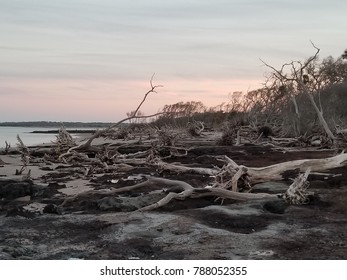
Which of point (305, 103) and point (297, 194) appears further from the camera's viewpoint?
point (305, 103)

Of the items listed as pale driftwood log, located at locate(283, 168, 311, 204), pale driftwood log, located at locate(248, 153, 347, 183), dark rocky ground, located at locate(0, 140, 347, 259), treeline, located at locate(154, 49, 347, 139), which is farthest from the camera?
treeline, located at locate(154, 49, 347, 139)

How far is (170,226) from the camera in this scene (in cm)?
642

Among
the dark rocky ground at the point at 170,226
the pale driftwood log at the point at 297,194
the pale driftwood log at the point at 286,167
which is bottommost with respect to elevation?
the dark rocky ground at the point at 170,226

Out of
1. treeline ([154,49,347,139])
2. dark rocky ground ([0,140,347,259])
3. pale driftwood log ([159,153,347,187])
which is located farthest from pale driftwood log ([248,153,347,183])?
treeline ([154,49,347,139])

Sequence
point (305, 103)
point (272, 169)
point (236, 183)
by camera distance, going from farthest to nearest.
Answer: point (305, 103) < point (272, 169) < point (236, 183)

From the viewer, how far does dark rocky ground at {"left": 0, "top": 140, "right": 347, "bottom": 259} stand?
5.32 metres

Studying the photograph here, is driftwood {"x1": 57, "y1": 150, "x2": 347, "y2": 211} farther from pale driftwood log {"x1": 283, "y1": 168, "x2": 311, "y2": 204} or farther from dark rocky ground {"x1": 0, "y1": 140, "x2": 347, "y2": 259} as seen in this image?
dark rocky ground {"x1": 0, "y1": 140, "x2": 347, "y2": 259}

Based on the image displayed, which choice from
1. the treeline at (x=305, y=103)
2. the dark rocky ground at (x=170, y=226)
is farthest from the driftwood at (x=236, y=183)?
the treeline at (x=305, y=103)

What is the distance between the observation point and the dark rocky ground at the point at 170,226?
17.5ft

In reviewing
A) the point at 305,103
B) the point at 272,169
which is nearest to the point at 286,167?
the point at 272,169

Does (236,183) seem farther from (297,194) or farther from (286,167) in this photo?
(286,167)

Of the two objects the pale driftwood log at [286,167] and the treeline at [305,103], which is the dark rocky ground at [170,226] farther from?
the treeline at [305,103]
